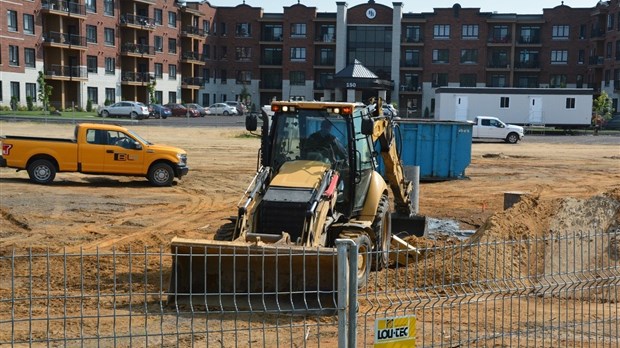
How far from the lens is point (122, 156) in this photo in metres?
23.0

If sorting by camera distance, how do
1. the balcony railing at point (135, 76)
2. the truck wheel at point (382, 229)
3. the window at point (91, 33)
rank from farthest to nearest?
the balcony railing at point (135, 76) → the window at point (91, 33) → the truck wheel at point (382, 229)

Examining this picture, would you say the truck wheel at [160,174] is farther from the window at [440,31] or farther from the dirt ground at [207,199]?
the window at [440,31]

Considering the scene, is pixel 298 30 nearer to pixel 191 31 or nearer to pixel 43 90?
pixel 191 31

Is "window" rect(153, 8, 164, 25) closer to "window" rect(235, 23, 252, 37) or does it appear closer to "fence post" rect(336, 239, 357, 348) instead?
"window" rect(235, 23, 252, 37)

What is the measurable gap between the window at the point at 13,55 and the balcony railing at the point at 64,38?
12.0ft

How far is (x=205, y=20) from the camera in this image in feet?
305

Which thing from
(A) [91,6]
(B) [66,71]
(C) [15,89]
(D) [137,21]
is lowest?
(C) [15,89]

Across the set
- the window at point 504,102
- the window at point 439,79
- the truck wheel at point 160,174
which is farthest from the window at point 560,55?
the truck wheel at point 160,174

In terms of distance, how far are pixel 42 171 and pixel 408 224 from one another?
12451 mm

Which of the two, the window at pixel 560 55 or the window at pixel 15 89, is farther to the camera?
the window at pixel 560 55

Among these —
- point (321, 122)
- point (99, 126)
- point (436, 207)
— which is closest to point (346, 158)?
point (321, 122)

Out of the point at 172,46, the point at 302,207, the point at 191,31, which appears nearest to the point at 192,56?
the point at 191,31

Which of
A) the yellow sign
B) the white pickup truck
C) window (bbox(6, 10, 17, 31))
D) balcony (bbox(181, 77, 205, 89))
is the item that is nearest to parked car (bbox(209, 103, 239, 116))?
balcony (bbox(181, 77, 205, 89))

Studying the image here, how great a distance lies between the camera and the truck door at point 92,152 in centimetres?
2264
